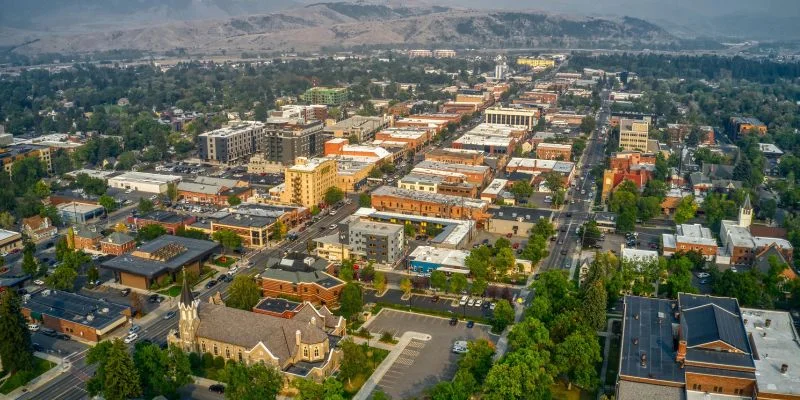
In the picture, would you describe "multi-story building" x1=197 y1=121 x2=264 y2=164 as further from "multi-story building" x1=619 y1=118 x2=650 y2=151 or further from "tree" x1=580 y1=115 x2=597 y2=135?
"multi-story building" x1=619 y1=118 x2=650 y2=151

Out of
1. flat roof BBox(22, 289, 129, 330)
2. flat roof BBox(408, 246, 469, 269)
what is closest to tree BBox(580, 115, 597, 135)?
flat roof BBox(408, 246, 469, 269)

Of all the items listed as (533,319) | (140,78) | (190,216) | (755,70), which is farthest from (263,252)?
(755,70)

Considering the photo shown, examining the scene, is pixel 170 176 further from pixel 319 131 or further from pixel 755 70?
pixel 755 70

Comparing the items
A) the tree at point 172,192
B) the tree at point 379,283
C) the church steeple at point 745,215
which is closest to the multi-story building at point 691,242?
the church steeple at point 745,215

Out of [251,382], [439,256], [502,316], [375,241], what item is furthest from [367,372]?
[375,241]

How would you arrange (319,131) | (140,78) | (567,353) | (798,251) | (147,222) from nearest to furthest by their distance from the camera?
(567,353), (798,251), (147,222), (319,131), (140,78)

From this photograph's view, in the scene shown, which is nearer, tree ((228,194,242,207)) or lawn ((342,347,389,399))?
lawn ((342,347,389,399))

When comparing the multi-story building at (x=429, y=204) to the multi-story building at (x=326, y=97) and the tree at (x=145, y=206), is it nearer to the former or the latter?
the tree at (x=145, y=206)
